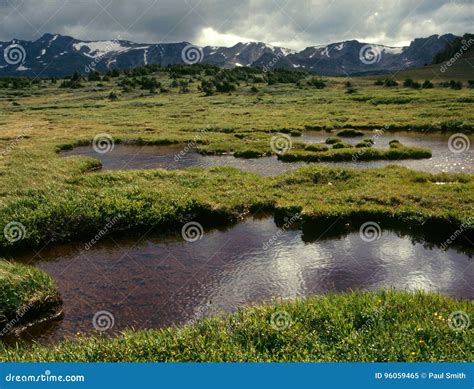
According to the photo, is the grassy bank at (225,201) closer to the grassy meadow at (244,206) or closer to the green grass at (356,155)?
the grassy meadow at (244,206)

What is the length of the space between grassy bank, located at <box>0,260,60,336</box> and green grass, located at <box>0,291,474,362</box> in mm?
3568

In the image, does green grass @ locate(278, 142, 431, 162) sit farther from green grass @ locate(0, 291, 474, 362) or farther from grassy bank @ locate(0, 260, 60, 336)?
grassy bank @ locate(0, 260, 60, 336)

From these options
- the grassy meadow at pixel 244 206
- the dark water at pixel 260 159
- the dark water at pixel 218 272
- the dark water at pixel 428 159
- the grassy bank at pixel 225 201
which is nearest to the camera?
the grassy meadow at pixel 244 206

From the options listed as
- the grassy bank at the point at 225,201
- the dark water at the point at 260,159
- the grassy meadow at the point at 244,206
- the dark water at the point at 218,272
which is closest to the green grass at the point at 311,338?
the grassy meadow at the point at 244,206

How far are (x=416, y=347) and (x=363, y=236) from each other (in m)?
11.5

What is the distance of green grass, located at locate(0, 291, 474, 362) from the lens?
10.1 meters

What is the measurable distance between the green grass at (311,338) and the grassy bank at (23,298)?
357 cm

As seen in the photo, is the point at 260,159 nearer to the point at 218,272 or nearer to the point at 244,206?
the point at 244,206

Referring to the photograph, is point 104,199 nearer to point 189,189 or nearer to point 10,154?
point 189,189

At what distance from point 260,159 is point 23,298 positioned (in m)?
27.2

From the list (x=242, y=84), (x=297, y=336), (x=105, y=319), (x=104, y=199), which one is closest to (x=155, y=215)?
(x=104, y=199)

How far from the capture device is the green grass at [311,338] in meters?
10.1

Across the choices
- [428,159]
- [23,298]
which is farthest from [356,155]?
[23,298]

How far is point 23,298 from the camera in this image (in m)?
15.0
